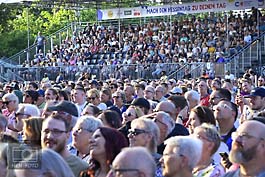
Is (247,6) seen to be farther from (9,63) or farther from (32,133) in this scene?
(32,133)

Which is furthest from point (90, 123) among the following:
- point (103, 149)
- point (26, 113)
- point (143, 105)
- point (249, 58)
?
point (249, 58)

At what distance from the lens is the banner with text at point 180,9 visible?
36531mm

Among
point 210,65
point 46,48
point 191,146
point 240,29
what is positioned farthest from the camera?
point 46,48

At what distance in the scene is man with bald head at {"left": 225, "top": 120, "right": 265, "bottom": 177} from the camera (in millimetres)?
5840

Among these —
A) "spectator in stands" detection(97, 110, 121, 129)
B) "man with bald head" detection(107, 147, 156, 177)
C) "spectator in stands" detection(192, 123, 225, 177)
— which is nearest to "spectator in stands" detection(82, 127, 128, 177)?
"spectator in stands" detection(192, 123, 225, 177)

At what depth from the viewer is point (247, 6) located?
3650 cm

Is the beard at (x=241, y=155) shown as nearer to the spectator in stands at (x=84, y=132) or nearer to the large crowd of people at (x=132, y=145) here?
the large crowd of people at (x=132, y=145)

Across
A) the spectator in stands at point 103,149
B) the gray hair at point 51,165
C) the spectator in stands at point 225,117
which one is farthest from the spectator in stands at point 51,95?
the gray hair at point 51,165

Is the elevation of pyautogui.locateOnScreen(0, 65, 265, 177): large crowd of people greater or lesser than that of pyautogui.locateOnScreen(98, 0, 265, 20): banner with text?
lesser

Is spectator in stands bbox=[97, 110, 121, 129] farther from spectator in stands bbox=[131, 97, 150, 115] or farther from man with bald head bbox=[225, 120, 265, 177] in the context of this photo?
man with bald head bbox=[225, 120, 265, 177]

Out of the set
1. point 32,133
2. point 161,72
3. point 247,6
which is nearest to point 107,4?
point 247,6

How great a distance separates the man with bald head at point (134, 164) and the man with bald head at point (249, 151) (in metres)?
1.52

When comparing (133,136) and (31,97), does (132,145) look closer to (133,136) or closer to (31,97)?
(133,136)

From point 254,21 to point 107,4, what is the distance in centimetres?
992
